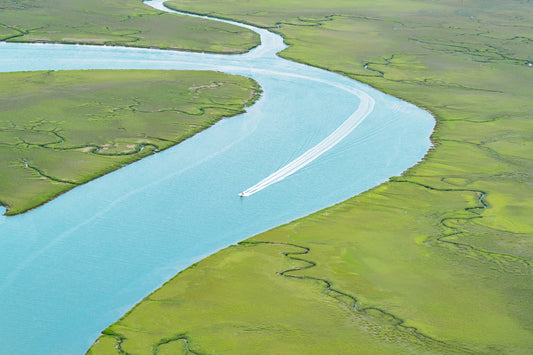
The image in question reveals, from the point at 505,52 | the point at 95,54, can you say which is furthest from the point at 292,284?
the point at 505,52

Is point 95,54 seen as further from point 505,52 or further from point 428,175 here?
point 505,52

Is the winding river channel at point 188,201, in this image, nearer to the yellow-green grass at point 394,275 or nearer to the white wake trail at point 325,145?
the white wake trail at point 325,145

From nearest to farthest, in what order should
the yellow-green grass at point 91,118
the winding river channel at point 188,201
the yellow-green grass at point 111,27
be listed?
1. the winding river channel at point 188,201
2. the yellow-green grass at point 91,118
3. the yellow-green grass at point 111,27

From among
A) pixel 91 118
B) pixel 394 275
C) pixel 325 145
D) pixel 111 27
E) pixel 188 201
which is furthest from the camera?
pixel 111 27

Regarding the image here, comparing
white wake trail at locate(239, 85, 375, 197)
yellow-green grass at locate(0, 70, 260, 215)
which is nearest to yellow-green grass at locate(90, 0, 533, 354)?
white wake trail at locate(239, 85, 375, 197)

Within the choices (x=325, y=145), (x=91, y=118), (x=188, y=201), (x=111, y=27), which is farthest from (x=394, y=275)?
(x=111, y=27)

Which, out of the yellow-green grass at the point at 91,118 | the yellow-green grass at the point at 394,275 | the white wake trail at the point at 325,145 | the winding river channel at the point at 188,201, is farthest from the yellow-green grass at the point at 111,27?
the yellow-green grass at the point at 394,275

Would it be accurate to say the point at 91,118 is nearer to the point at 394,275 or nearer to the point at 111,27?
the point at 394,275
